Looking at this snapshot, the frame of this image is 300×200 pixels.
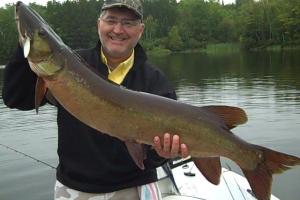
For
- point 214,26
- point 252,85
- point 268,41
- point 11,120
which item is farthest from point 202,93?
point 214,26

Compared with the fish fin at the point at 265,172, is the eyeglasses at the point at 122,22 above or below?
above

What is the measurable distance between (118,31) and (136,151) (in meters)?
1.00

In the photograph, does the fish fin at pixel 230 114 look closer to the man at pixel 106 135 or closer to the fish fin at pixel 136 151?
the man at pixel 106 135

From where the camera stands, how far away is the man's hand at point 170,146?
11.3 ft

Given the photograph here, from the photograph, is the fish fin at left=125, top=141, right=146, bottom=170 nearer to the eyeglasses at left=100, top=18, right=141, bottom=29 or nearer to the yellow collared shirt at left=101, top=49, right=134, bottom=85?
the yellow collared shirt at left=101, top=49, right=134, bottom=85

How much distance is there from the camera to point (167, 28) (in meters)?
132

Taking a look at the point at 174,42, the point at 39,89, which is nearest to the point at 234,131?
the point at 39,89

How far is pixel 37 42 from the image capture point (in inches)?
124

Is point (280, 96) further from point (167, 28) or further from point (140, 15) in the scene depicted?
point (167, 28)

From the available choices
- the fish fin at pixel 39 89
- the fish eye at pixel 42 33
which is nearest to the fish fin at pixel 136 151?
the fish fin at pixel 39 89

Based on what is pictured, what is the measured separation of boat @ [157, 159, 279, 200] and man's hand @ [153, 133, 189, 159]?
2.78 meters

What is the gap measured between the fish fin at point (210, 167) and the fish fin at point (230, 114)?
0.30 metres

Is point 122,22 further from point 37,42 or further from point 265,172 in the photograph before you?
point 265,172

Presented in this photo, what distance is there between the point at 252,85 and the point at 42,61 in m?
28.0
